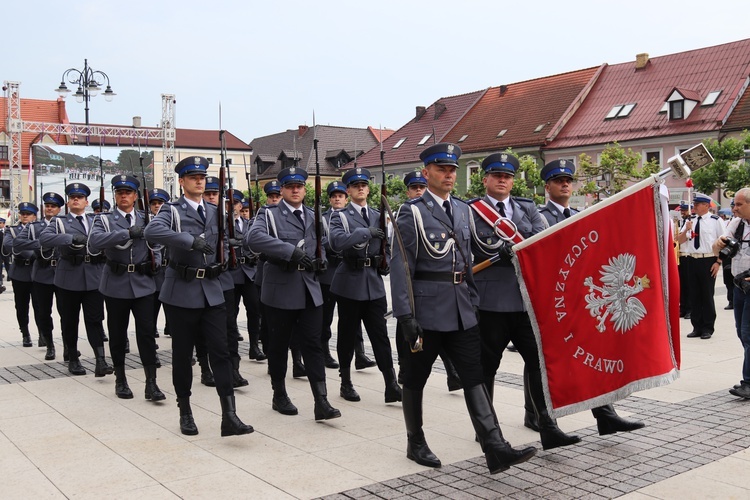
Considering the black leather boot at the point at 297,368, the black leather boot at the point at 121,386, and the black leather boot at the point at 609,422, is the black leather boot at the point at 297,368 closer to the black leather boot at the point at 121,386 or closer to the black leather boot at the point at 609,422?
the black leather boot at the point at 121,386

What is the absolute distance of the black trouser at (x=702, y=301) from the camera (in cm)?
1152

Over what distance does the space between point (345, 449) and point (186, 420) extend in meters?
1.39

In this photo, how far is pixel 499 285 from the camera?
5.79 m

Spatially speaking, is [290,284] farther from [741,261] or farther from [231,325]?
[741,261]

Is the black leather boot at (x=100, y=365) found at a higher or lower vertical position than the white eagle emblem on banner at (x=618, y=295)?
lower

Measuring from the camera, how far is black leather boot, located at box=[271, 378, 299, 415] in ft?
22.8

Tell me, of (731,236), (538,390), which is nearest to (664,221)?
(538,390)

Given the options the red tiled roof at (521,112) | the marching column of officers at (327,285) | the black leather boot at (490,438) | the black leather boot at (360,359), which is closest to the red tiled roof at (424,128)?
the red tiled roof at (521,112)

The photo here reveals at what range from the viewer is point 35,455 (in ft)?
18.9

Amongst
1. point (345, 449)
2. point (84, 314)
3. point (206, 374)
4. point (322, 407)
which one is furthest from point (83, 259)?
point (345, 449)

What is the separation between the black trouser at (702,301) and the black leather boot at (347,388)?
609cm

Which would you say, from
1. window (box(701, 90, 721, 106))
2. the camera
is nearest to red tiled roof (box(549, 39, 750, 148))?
window (box(701, 90, 721, 106))

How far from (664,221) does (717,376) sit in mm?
3522

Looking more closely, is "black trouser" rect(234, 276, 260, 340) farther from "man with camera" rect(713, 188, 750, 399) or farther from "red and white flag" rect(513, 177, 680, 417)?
"man with camera" rect(713, 188, 750, 399)
